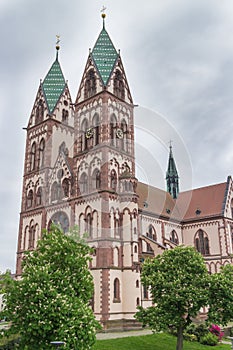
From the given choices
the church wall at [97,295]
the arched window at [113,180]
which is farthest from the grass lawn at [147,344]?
the arched window at [113,180]

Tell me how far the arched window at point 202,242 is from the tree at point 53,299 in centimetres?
3473

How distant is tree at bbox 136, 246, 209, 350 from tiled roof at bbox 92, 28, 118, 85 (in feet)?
80.3

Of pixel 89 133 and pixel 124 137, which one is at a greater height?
pixel 89 133

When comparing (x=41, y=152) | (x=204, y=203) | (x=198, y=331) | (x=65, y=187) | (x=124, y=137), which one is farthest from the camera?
(x=204, y=203)

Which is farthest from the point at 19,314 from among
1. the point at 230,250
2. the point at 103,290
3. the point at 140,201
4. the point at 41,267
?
the point at 230,250

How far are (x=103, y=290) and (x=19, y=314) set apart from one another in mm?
17948

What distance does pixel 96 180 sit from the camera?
36656mm

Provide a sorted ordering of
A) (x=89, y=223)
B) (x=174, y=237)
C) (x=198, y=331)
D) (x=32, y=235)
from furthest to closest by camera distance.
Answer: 1. (x=174, y=237)
2. (x=32, y=235)
3. (x=89, y=223)
4. (x=198, y=331)

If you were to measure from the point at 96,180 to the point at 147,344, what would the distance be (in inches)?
670

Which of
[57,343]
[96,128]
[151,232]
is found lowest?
[57,343]

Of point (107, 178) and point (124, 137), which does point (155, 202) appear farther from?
point (107, 178)

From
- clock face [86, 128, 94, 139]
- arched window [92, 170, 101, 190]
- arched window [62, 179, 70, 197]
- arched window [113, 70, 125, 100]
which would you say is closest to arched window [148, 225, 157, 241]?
arched window [92, 170, 101, 190]

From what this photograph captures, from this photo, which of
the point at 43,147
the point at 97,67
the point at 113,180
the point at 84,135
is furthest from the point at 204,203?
the point at 97,67

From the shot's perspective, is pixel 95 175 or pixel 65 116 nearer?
pixel 95 175
